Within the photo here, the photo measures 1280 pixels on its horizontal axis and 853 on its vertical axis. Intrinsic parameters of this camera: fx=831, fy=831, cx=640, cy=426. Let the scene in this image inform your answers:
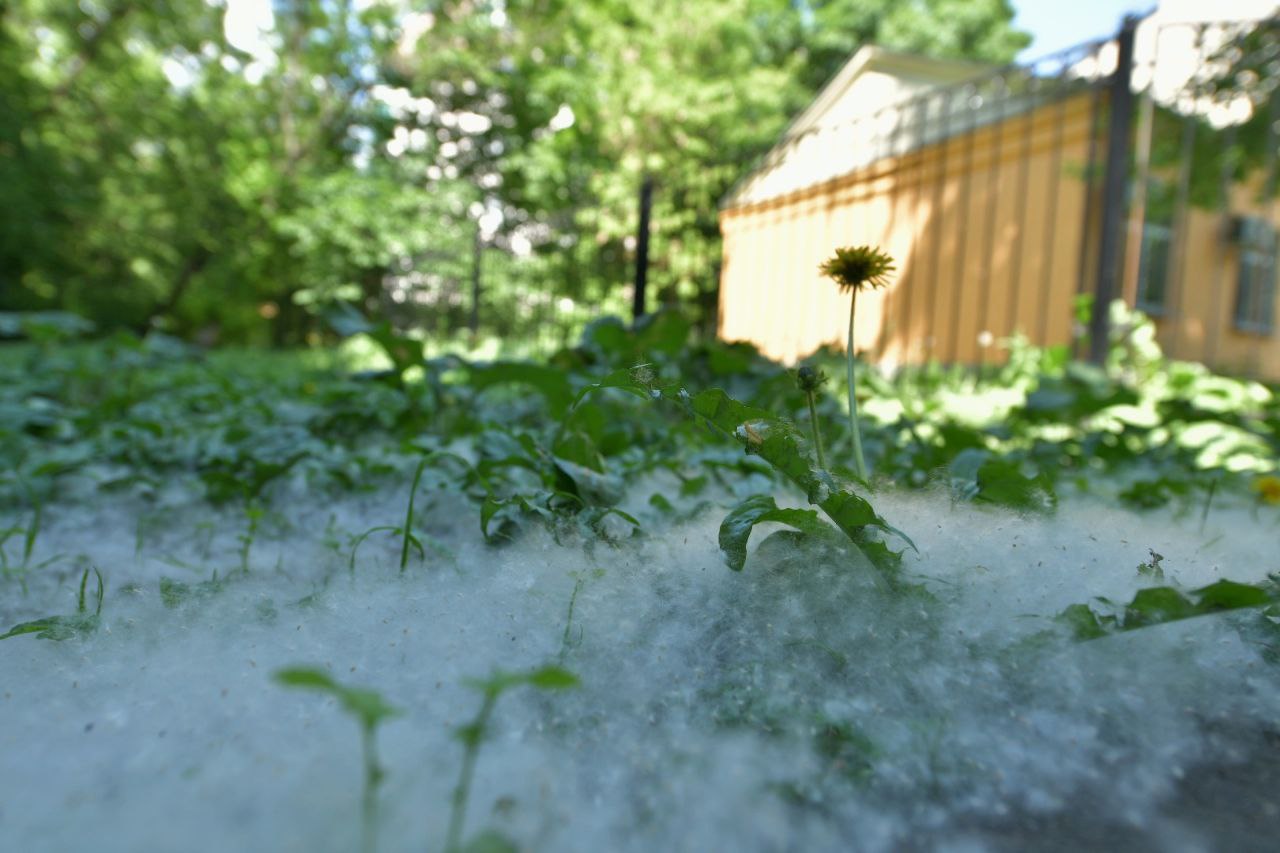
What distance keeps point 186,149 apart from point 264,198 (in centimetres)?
202

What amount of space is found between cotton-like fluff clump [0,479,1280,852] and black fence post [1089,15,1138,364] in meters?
3.37

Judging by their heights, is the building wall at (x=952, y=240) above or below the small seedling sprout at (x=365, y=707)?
above

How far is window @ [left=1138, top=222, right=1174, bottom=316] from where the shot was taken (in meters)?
8.14

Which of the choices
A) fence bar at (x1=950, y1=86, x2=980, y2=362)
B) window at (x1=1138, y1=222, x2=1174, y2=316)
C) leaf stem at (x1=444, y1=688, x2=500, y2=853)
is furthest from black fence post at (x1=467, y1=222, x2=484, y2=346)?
leaf stem at (x1=444, y1=688, x2=500, y2=853)

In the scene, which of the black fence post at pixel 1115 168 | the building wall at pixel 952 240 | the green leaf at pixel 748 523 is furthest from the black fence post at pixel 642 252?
the green leaf at pixel 748 523

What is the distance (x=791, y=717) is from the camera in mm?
673

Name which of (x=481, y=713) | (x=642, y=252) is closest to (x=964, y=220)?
(x=642, y=252)

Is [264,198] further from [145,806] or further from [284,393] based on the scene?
[145,806]

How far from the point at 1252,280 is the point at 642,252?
319 inches

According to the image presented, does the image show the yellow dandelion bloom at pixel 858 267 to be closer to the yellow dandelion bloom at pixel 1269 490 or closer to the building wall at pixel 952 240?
the yellow dandelion bloom at pixel 1269 490

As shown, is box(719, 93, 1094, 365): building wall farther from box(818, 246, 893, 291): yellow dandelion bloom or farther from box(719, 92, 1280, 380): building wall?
box(818, 246, 893, 291): yellow dandelion bloom

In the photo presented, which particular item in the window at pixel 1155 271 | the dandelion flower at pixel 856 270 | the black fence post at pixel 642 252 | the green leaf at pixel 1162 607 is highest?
the window at pixel 1155 271

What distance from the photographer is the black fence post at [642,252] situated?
5062 millimetres

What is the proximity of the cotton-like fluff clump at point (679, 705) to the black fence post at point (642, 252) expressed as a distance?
13.3ft
